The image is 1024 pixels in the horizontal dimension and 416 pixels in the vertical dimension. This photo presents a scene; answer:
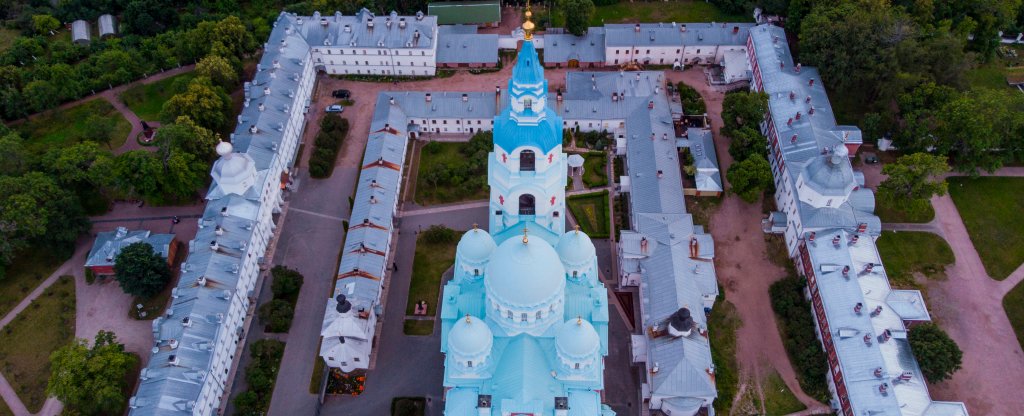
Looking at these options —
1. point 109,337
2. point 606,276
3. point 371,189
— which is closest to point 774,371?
point 606,276

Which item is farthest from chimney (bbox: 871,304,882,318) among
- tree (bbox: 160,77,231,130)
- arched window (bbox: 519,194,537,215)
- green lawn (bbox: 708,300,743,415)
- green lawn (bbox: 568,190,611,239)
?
tree (bbox: 160,77,231,130)

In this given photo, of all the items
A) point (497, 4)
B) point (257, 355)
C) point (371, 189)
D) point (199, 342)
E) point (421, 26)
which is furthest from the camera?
point (497, 4)

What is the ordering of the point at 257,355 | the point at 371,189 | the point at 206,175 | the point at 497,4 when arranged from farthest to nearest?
the point at 497,4
the point at 206,175
the point at 371,189
the point at 257,355

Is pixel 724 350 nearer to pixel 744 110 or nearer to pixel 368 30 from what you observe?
pixel 744 110

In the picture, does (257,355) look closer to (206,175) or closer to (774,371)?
(206,175)

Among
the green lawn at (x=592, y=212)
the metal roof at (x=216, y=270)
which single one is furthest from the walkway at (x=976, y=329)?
the metal roof at (x=216, y=270)

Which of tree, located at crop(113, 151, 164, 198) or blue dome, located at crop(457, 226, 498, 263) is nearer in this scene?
blue dome, located at crop(457, 226, 498, 263)

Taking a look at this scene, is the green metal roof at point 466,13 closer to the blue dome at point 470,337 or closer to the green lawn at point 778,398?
the blue dome at point 470,337

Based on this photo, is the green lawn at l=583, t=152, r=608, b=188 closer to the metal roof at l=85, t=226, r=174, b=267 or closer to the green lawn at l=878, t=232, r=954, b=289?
the green lawn at l=878, t=232, r=954, b=289
